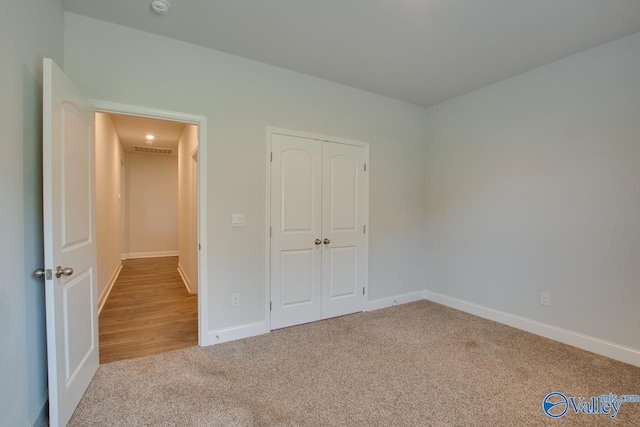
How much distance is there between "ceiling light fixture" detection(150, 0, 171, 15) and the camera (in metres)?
2.05

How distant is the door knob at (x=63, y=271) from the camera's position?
5.30ft

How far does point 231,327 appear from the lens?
2.81m

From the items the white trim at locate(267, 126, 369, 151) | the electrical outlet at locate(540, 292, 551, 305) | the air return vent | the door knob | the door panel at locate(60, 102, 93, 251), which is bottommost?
the electrical outlet at locate(540, 292, 551, 305)

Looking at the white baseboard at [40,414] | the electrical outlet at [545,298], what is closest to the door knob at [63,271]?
the white baseboard at [40,414]

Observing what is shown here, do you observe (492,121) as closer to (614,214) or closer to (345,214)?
(614,214)

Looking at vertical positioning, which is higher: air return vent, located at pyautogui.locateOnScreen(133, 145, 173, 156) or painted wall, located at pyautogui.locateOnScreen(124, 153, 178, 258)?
air return vent, located at pyautogui.locateOnScreen(133, 145, 173, 156)

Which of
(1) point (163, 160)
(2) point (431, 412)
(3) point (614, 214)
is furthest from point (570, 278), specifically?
(1) point (163, 160)

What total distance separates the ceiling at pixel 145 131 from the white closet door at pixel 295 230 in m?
2.06

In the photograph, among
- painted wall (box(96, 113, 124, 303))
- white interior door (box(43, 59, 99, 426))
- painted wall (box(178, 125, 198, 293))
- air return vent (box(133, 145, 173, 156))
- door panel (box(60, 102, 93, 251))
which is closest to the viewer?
white interior door (box(43, 59, 99, 426))

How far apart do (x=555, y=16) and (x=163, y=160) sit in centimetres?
833

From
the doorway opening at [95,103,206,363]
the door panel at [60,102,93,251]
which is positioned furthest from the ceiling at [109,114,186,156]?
the door panel at [60,102,93,251]

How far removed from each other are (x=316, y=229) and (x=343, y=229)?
0.37m

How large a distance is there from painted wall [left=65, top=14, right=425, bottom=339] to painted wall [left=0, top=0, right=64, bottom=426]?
50 centimetres

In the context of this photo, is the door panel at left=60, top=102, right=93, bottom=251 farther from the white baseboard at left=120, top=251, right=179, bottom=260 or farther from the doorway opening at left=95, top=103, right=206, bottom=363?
the white baseboard at left=120, top=251, right=179, bottom=260
